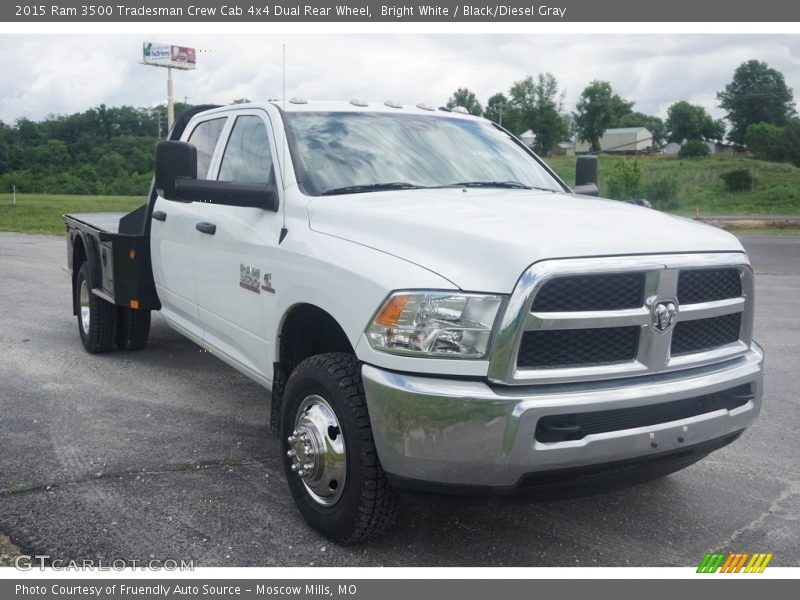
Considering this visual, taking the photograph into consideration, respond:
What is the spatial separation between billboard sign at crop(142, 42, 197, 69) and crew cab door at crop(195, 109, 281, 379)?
87.4 meters

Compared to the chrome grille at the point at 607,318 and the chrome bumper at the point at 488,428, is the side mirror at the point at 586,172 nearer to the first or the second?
the chrome grille at the point at 607,318

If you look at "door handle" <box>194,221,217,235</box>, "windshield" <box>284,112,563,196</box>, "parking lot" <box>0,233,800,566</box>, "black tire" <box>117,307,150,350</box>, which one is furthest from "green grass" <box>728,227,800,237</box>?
"door handle" <box>194,221,217,235</box>

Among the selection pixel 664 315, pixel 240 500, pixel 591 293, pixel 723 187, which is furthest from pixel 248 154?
pixel 723 187

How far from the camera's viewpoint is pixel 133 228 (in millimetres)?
7168

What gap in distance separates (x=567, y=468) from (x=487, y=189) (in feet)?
6.17

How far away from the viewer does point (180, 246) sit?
18.4ft

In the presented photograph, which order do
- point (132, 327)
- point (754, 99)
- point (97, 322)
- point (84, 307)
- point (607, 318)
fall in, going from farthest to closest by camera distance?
point (754, 99) → point (84, 307) → point (132, 327) → point (97, 322) → point (607, 318)

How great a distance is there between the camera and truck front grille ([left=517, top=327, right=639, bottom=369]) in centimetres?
313

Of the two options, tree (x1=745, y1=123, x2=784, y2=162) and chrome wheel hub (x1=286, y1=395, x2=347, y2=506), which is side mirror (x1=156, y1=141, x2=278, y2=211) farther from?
tree (x1=745, y1=123, x2=784, y2=162)

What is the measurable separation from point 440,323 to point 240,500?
167cm

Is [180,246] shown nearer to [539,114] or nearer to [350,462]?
[350,462]

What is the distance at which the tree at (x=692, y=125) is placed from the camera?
4820 inches

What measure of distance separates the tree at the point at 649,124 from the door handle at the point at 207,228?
375 ft

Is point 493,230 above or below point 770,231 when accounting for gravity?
above
